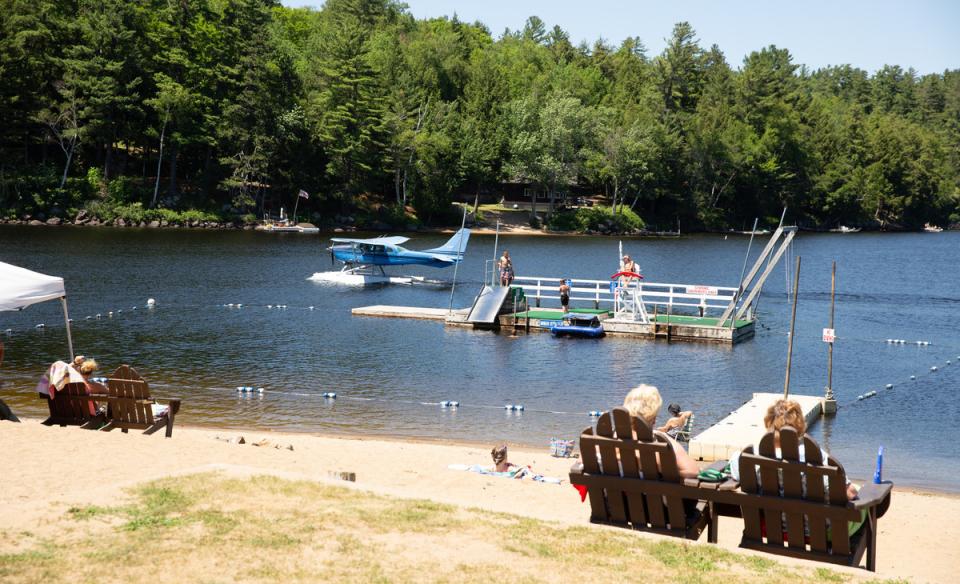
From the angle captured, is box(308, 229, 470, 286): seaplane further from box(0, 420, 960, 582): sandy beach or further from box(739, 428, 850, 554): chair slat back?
box(739, 428, 850, 554): chair slat back

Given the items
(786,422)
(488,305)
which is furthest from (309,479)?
(488,305)

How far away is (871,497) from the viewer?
7.25m

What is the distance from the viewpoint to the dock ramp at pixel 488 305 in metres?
33.0

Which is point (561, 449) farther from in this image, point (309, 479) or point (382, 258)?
point (382, 258)

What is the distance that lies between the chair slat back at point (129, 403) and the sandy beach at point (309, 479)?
2.93ft

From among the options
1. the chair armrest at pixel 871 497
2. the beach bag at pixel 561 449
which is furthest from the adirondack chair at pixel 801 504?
the beach bag at pixel 561 449

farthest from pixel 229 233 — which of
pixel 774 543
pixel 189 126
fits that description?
pixel 774 543

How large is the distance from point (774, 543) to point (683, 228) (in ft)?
312

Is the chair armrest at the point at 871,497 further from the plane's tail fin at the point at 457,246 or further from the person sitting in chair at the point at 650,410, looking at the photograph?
the plane's tail fin at the point at 457,246

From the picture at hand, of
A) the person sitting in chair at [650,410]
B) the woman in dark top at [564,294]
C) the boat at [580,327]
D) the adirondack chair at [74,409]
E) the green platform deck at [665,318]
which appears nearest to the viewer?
A: the person sitting in chair at [650,410]

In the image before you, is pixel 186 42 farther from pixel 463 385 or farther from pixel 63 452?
pixel 63 452

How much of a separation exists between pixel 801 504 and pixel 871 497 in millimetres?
551

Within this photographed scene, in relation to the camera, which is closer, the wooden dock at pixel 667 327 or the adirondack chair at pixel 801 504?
the adirondack chair at pixel 801 504

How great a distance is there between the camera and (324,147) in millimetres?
83312
